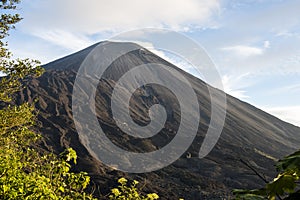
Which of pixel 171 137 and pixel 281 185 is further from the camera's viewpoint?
pixel 171 137

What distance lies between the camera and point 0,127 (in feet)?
25.8

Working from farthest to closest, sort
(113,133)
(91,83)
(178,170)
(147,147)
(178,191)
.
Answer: (91,83) < (113,133) < (147,147) < (178,170) < (178,191)

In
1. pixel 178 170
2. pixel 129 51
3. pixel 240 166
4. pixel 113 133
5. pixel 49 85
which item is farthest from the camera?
pixel 129 51

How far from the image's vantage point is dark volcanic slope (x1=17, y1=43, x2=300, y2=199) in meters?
31.4

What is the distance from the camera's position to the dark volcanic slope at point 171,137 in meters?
31.4

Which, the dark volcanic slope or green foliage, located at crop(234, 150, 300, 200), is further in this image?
the dark volcanic slope

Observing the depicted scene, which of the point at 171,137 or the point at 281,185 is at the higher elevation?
the point at 281,185

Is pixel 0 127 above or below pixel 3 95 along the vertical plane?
below

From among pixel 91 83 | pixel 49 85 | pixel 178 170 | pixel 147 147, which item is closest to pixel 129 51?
pixel 91 83

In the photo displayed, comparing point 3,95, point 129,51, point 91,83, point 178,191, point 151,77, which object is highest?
point 129,51

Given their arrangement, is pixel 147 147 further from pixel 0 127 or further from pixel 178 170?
pixel 0 127

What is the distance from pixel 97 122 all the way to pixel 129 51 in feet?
197

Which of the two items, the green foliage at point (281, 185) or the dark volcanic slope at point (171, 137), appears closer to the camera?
the green foliage at point (281, 185)

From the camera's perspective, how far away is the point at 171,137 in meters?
48.7
